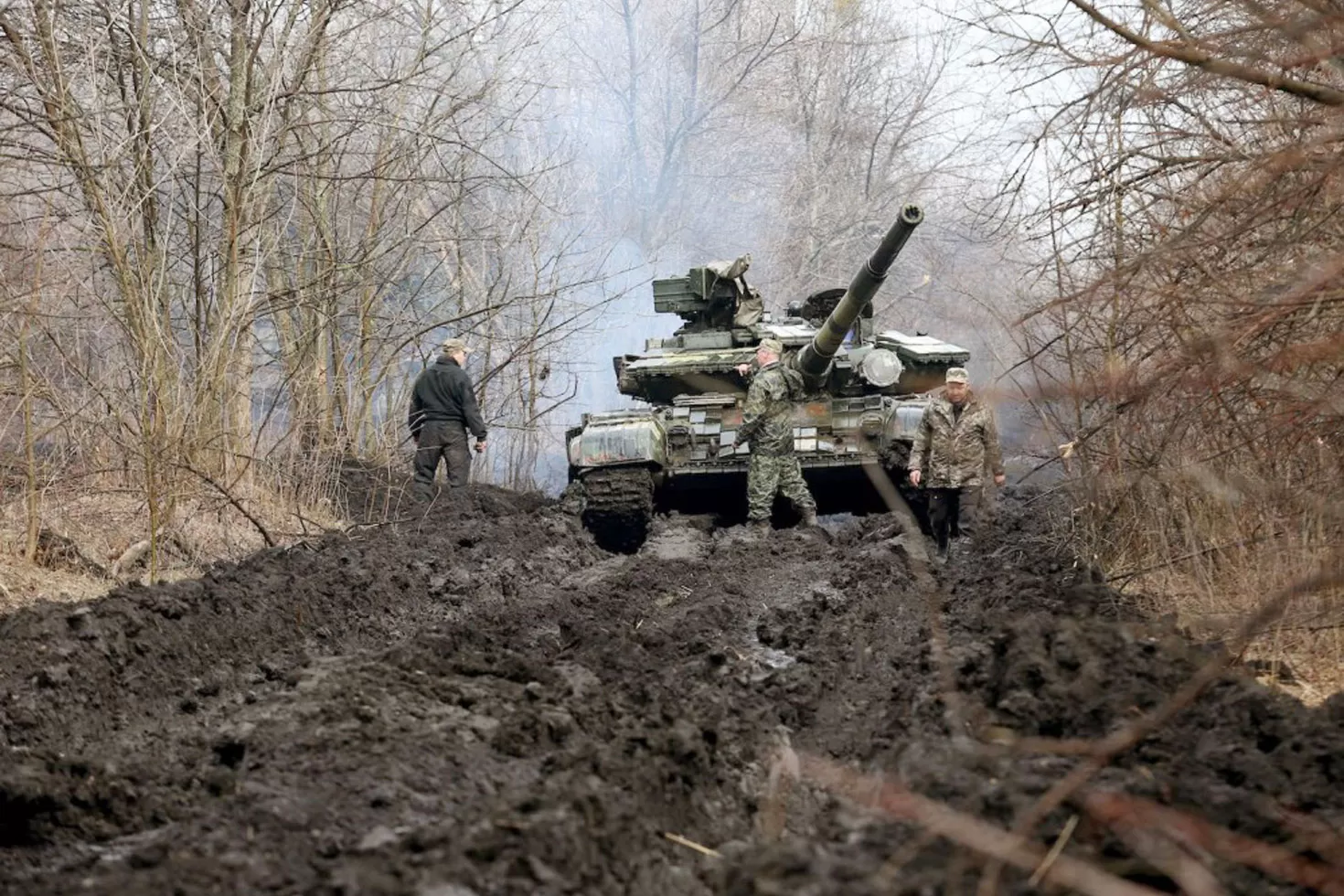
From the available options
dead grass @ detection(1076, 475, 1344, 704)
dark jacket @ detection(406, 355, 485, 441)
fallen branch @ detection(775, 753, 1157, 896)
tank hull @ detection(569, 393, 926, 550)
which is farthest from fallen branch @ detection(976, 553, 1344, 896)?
dark jacket @ detection(406, 355, 485, 441)

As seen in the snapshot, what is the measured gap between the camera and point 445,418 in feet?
48.3

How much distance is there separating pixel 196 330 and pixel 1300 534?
744cm

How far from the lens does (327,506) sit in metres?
12.2

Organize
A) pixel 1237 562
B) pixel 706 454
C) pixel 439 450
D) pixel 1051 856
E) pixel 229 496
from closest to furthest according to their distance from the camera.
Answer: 1. pixel 1051 856
2. pixel 1237 562
3. pixel 229 496
4. pixel 706 454
5. pixel 439 450

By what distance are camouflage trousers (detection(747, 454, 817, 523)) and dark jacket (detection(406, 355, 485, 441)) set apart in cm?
314

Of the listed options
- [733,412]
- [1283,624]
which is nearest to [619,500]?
[733,412]

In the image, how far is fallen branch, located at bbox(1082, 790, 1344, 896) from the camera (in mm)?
3109

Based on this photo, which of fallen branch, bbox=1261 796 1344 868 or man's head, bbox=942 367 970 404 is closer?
fallen branch, bbox=1261 796 1344 868

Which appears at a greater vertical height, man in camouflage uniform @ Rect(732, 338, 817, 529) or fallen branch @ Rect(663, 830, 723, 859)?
man in camouflage uniform @ Rect(732, 338, 817, 529)

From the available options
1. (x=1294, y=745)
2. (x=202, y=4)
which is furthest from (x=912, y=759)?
(x=202, y=4)

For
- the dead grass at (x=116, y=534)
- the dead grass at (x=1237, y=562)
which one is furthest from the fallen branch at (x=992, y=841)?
the dead grass at (x=116, y=534)

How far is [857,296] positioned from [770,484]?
1.72m

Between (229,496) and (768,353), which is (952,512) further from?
(229,496)

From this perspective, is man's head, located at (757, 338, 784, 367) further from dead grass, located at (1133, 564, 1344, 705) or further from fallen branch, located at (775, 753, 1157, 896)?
fallen branch, located at (775, 753, 1157, 896)
